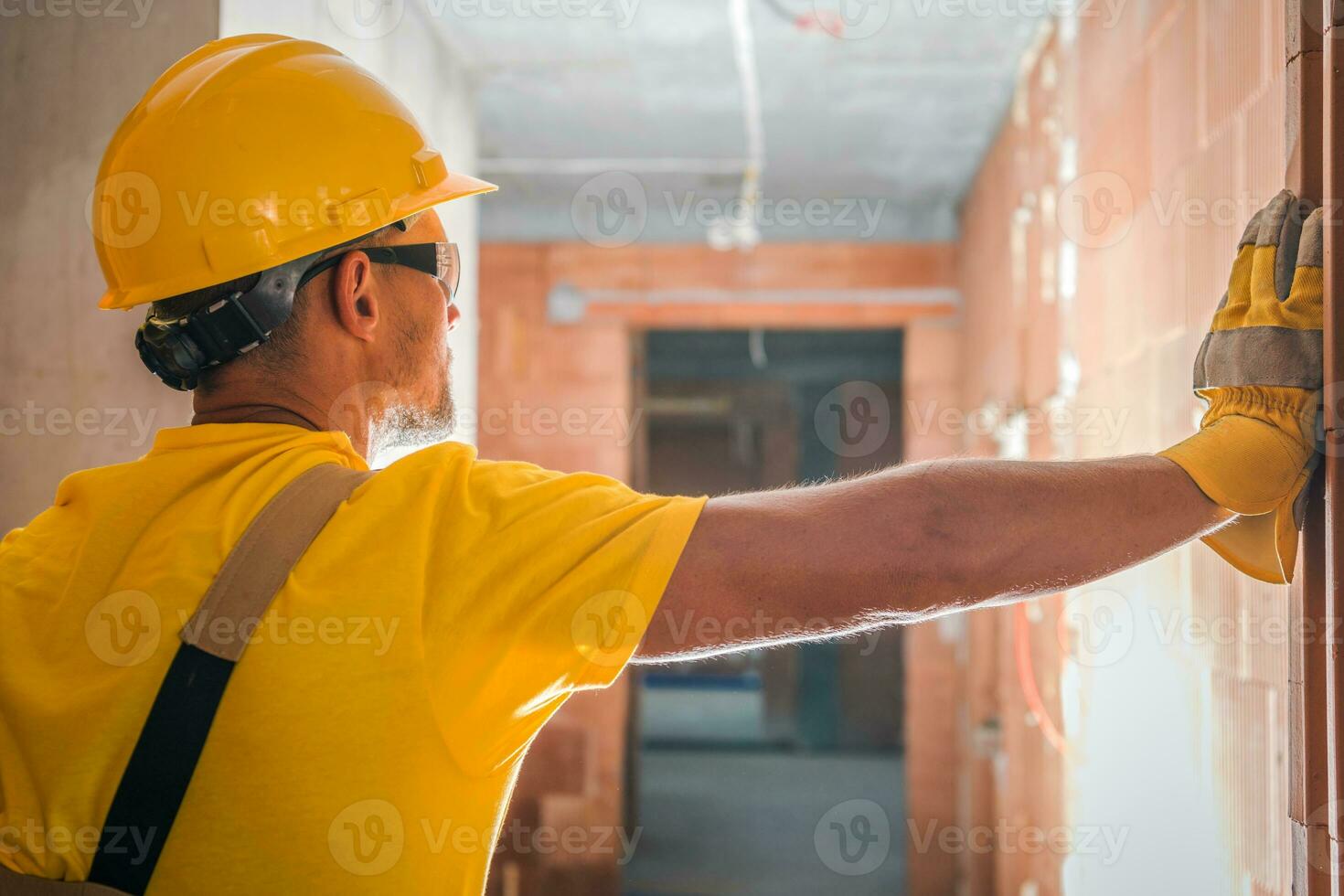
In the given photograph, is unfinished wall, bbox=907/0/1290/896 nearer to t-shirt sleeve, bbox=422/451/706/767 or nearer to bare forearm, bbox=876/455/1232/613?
bare forearm, bbox=876/455/1232/613

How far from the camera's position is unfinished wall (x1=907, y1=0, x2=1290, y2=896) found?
5.32 feet

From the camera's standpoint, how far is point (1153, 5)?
87.6 inches

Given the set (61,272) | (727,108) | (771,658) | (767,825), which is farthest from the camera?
(771,658)

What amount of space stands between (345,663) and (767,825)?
5655 millimetres

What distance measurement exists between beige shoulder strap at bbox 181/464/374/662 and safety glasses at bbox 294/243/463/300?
0.26 meters

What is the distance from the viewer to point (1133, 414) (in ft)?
7.58

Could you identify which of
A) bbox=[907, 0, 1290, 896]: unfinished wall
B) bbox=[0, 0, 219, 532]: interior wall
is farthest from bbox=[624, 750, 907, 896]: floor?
bbox=[0, 0, 219, 532]: interior wall

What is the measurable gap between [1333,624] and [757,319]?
477 cm

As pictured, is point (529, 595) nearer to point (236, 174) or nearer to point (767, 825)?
point (236, 174)

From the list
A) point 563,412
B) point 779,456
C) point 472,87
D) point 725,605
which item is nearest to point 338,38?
point 472,87

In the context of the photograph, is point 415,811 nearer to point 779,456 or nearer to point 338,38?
point 338,38

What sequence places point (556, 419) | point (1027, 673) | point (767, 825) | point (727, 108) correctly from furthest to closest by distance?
point (767, 825) < point (556, 419) < point (727, 108) < point (1027, 673)

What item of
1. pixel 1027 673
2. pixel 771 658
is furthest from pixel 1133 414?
pixel 771 658

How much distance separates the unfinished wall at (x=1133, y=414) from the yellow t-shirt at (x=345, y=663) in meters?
1.11
